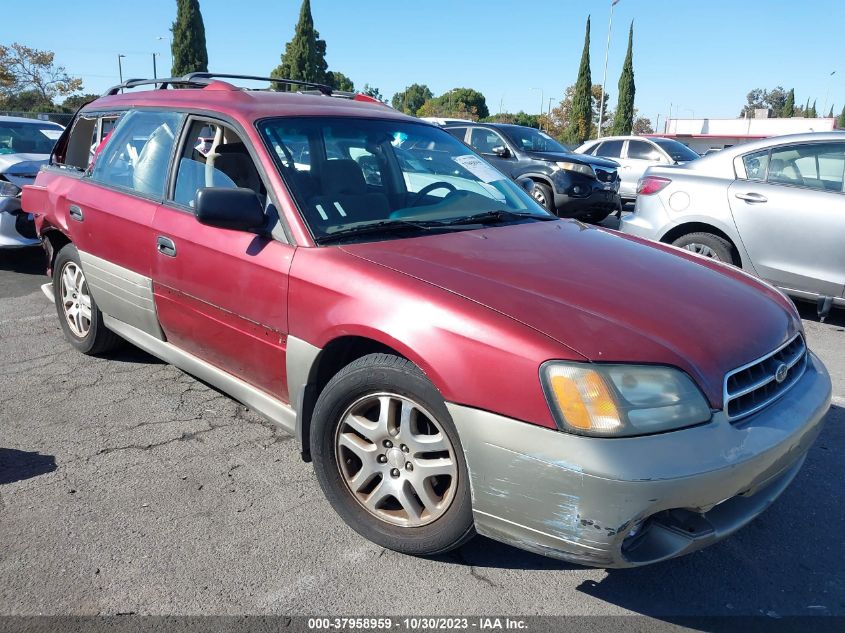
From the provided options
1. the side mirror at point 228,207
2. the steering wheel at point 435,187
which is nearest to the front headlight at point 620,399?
the side mirror at point 228,207

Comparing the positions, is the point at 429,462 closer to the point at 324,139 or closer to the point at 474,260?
the point at 474,260

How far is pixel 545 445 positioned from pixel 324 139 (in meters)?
1.97

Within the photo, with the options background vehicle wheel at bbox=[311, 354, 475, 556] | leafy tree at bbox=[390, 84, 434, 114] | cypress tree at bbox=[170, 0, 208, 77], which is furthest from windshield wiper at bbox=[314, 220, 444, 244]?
leafy tree at bbox=[390, 84, 434, 114]

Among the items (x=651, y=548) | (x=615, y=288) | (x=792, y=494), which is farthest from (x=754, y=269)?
(x=651, y=548)

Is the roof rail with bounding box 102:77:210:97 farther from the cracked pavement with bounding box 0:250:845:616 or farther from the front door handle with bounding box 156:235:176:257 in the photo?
the cracked pavement with bounding box 0:250:845:616

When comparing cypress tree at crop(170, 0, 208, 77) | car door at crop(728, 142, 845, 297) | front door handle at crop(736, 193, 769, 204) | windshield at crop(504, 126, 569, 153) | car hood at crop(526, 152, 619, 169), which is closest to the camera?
car door at crop(728, 142, 845, 297)

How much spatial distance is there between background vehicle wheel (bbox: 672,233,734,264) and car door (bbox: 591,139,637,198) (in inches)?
301

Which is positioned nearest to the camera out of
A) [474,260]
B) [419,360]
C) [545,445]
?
[545,445]

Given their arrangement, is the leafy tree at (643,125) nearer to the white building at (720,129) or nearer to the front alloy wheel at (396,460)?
the white building at (720,129)

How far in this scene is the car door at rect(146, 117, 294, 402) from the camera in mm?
2912

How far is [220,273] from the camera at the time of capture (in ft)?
10.2

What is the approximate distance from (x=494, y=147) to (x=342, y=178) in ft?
30.1

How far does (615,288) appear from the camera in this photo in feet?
8.48

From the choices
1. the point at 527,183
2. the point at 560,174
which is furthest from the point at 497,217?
the point at 560,174
